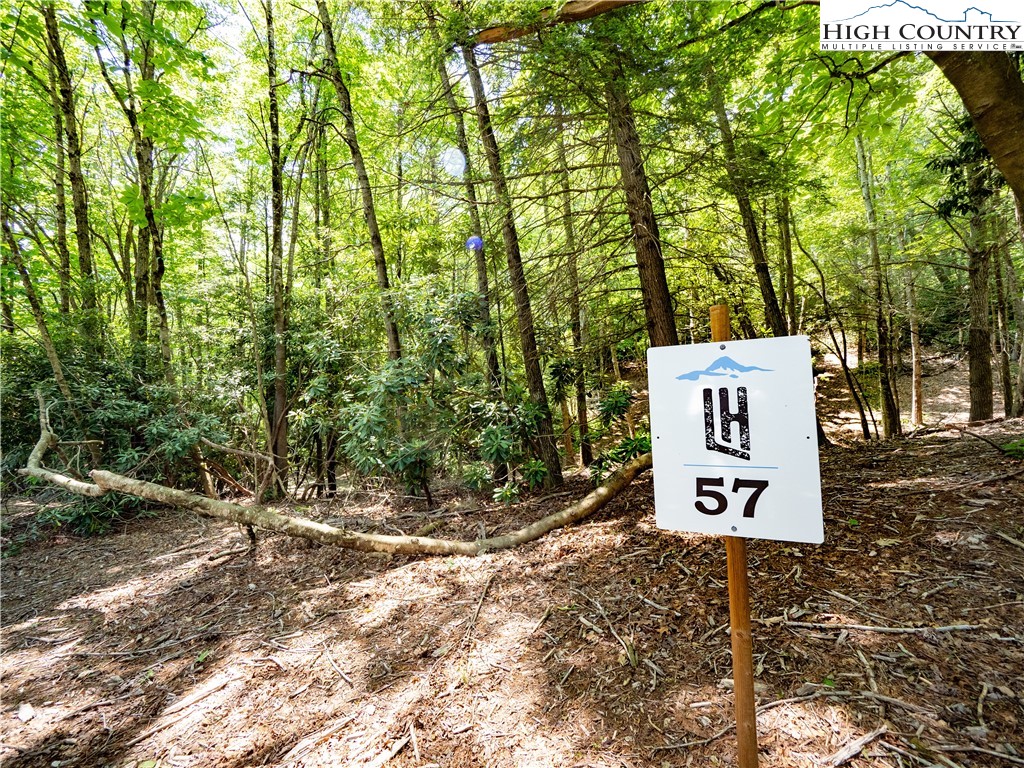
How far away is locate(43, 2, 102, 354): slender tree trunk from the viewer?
239 inches

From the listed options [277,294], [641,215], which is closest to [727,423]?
[641,215]

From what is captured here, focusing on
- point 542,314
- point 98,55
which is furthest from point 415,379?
point 98,55

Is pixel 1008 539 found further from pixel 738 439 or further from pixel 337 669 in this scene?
pixel 337 669

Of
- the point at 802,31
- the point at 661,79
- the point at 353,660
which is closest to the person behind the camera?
the point at 353,660

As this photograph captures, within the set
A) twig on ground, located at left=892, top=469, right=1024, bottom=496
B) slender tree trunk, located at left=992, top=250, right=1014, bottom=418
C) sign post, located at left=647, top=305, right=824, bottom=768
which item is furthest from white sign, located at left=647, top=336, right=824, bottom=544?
slender tree trunk, located at left=992, top=250, right=1014, bottom=418

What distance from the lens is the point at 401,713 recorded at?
77.5 inches

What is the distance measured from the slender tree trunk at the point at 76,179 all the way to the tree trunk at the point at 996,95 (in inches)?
403

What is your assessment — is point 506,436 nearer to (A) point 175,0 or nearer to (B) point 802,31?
(B) point 802,31

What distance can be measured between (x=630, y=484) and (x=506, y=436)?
4.76 feet

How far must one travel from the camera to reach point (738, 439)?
1437 millimetres

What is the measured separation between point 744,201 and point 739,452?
419cm

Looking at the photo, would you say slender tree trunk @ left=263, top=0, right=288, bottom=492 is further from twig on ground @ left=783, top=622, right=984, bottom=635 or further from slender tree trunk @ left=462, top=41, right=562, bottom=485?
twig on ground @ left=783, top=622, right=984, bottom=635

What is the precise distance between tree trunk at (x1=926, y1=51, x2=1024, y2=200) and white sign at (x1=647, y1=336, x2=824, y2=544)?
9.83 ft

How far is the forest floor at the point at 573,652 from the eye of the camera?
5.51 feet
